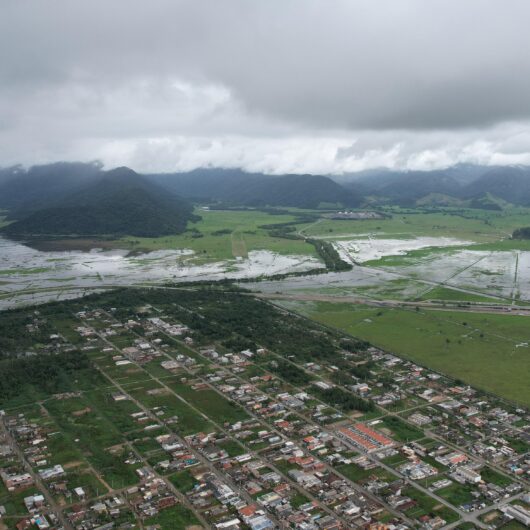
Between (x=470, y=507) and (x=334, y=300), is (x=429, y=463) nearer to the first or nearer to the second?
(x=470, y=507)

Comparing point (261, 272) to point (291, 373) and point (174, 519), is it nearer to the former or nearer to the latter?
point (291, 373)

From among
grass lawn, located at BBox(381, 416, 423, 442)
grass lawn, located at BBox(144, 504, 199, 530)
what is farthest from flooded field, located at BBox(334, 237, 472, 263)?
grass lawn, located at BBox(144, 504, 199, 530)

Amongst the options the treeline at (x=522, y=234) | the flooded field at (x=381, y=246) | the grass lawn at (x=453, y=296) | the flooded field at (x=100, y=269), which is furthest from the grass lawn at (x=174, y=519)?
the treeline at (x=522, y=234)

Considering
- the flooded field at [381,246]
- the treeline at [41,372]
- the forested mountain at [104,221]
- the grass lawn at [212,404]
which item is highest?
the forested mountain at [104,221]

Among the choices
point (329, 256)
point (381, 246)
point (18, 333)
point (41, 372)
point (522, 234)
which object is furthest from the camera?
point (522, 234)

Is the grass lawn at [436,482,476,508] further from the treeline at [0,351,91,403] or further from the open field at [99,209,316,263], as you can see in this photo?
the open field at [99,209,316,263]

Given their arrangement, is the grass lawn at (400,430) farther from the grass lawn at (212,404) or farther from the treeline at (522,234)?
the treeline at (522,234)

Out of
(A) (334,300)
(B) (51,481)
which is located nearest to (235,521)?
(B) (51,481)

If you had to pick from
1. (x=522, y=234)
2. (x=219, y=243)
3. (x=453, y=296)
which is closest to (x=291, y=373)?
(x=453, y=296)
